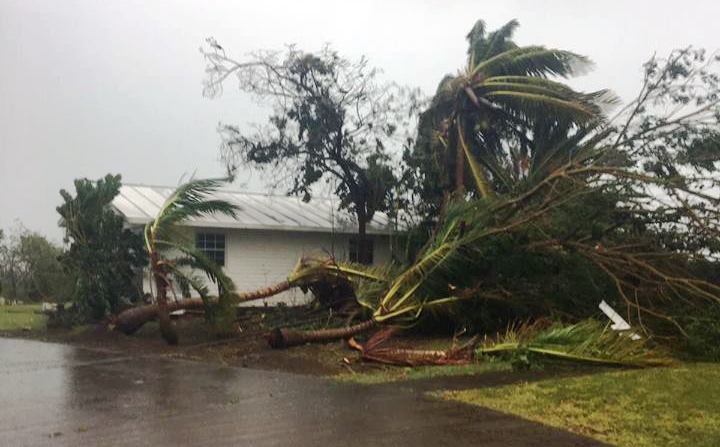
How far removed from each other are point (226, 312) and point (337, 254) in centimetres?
Result: 745

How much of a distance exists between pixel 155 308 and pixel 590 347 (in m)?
8.69

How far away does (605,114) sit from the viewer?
17156mm

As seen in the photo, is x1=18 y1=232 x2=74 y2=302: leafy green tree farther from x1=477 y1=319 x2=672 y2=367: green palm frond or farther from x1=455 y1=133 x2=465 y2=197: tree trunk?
x1=477 y1=319 x2=672 y2=367: green palm frond

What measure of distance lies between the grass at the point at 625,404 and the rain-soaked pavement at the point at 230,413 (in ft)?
1.29

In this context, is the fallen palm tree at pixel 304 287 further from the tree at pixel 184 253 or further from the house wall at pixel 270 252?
the house wall at pixel 270 252

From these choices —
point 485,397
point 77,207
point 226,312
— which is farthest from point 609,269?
point 77,207

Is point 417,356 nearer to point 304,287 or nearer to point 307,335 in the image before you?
point 307,335

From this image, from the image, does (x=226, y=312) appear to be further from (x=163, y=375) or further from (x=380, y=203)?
(x=380, y=203)

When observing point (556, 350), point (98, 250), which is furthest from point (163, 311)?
point (556, 350)

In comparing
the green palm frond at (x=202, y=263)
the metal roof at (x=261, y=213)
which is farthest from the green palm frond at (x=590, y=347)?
the metal roof at (x=261, y=213)

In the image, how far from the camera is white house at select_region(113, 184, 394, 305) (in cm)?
1998

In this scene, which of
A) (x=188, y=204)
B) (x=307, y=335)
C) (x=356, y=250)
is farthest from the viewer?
(x=356, y=250)

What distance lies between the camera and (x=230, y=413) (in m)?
7.87

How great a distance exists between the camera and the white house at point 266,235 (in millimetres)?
19984
